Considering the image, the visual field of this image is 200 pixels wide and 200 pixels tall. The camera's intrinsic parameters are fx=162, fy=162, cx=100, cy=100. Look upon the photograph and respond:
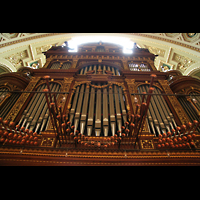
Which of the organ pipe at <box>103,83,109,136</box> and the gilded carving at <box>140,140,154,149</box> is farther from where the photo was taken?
the organ pipe at <box>103,83,109,136</box>

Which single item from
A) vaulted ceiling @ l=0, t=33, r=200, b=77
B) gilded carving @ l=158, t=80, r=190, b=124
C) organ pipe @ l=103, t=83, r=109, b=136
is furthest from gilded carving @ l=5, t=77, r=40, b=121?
gilded carving @ l=158, t=80, r=190, b=124

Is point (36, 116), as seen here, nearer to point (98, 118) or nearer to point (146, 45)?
point (98, 118)

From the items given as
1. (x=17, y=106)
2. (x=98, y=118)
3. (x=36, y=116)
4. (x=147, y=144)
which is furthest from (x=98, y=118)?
(x=17, y=106)

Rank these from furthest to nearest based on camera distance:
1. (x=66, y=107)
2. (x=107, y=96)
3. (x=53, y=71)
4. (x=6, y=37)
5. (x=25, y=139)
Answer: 1. (x=6, y=37)
2. (x=53, y=71)
3. (x=107, y=96)
4. (x=66, y=107)
5. (x=25, y=139)

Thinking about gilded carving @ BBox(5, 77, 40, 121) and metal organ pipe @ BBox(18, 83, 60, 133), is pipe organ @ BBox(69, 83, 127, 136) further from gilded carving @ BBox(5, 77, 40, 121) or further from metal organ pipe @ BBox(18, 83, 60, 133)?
gilded carving @ BBox(5, 77, 40, 121)

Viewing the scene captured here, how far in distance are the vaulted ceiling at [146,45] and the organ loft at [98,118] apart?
2604mm

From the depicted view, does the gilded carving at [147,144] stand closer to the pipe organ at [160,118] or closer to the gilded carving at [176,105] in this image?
the pipe organ at [160,118]

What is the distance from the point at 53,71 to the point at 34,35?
5.26 m

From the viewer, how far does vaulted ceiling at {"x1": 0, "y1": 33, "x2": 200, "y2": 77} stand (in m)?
9.13

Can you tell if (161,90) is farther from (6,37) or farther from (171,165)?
(6,37)

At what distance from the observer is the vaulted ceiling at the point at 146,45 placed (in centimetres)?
913

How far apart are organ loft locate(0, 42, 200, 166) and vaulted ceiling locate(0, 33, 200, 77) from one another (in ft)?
8.54

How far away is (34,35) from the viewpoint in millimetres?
10648

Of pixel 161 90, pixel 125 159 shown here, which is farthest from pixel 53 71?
pixel 125 159
